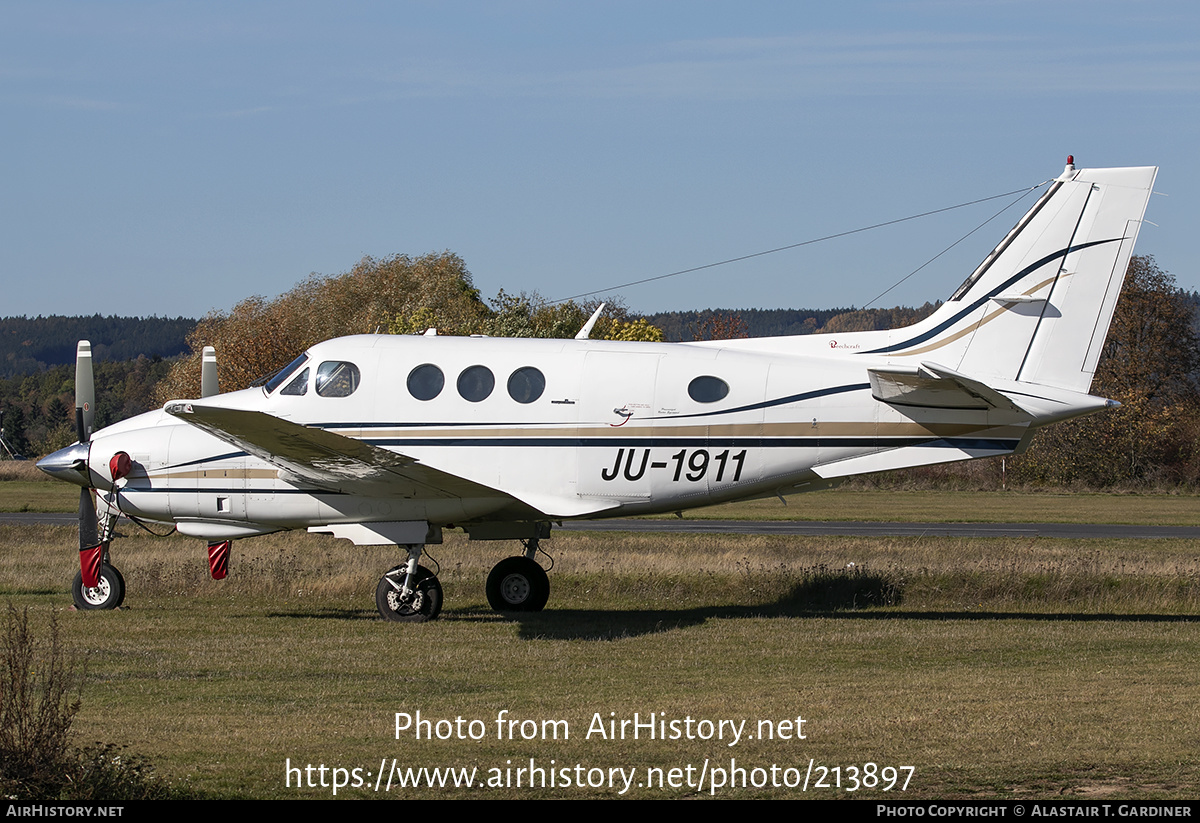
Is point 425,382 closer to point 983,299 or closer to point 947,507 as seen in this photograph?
point 983,299

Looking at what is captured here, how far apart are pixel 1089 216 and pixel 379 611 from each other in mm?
10314

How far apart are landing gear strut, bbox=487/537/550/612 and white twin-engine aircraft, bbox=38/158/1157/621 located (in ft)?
4.89

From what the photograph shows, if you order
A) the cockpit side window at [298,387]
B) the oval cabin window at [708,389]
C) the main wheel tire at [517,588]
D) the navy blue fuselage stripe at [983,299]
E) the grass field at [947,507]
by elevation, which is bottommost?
the grass field at [947,507]

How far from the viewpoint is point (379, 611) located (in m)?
15.4

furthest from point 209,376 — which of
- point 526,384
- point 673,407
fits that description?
point 673,407

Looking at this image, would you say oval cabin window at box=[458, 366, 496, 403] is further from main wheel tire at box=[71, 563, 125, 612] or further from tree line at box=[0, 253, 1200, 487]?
tree line at box=[0, 253, 1200, 487]

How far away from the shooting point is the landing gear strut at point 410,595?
1502cm

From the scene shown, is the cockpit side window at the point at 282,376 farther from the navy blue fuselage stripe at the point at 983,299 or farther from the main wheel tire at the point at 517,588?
the navy blue fuselage stripe at the point at 983,299

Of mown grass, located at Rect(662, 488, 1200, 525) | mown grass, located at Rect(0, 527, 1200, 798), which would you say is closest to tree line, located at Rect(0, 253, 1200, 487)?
mown grass, located at Rect(662, 488, 1200, 525)

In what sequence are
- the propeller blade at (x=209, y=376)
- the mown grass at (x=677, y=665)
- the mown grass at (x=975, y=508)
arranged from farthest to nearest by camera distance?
the mown grass at (x=975, y=508)
the propeller blade at (x=209, y=376)
the mown grass at (x=677, y=665)

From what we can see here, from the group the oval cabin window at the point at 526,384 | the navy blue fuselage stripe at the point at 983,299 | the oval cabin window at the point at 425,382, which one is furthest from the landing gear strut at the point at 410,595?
the navy blue fuselage stripe at the point at 983,299

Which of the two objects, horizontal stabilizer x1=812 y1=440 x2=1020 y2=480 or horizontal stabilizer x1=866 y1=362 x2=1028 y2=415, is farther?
horizontal stabilizer x1=812 y1=440 x2=1020 y2=480

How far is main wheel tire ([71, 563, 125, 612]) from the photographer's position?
51.6 feet

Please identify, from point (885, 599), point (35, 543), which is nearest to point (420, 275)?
point (35, 543)
